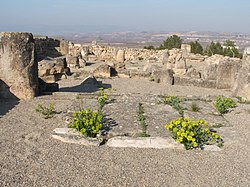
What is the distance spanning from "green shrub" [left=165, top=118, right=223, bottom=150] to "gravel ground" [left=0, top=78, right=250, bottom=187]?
20cm

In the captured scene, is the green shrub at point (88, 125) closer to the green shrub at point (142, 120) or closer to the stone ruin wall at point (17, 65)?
the green shrub at point (142, 120)

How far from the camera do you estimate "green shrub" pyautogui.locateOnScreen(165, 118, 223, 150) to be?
534 centimetres

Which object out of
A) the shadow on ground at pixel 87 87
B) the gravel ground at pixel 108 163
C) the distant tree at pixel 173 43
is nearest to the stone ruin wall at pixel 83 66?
the shadow on ground at pixel 87 87

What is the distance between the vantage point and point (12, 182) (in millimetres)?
4098

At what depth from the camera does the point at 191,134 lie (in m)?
5.34

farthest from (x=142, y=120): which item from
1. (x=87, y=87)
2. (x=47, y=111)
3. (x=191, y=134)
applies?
(x=87, y=87)

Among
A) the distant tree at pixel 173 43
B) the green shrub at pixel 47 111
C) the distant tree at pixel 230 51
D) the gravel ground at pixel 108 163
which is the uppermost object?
the distant tree at pixel 173 43

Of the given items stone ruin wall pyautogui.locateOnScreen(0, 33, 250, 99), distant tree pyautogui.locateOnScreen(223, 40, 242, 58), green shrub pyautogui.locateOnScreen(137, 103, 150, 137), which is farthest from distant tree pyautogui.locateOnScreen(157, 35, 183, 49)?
green shrub pyautogui.locateOnScreen(137, 103, 150, 137)

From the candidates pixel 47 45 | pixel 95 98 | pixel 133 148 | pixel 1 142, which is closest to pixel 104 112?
pixel 95 98

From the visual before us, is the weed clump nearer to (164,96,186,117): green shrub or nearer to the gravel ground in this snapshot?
the gravel ground

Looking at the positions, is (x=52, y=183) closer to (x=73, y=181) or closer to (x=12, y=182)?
(x=73, y=181)

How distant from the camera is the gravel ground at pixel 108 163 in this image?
4.24m

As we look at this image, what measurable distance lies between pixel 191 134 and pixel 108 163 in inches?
64.7

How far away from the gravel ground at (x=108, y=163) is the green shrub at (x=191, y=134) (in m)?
0.20
